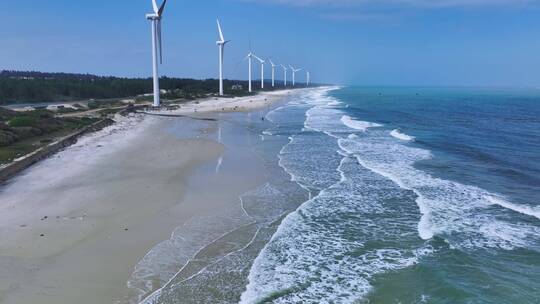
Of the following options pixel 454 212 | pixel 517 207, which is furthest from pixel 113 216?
pixel 517 207

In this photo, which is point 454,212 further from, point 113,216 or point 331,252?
point 113,216

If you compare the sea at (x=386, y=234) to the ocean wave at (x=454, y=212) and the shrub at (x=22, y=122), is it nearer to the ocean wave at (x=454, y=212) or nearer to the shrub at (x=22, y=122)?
the ocean wave at (x=454, y=212)

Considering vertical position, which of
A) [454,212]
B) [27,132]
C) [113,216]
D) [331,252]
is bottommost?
[331,252]

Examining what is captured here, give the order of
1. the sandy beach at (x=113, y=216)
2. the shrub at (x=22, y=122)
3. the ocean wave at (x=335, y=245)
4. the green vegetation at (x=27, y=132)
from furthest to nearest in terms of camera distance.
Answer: the shrub at (x=22, y=122), the green vegetation at (x=27, y=132), the ocean wave at (x=335, y=245), the sandy beach at (x=113, y=216)

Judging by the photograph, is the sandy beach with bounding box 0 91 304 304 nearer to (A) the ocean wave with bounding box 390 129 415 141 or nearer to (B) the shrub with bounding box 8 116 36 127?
(B) the shrub with bounding box 8 116 36 127

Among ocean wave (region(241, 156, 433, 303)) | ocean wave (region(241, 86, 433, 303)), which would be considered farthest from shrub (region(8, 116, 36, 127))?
ocean wave (region(241, 156, 433, 303))

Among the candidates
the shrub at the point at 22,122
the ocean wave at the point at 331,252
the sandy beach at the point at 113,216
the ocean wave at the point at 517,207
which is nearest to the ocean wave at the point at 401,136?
the sandy beach at the point at 113,216

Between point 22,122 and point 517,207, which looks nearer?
point 517,207

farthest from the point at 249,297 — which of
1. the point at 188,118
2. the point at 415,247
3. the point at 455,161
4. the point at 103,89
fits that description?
the point at 103,89
